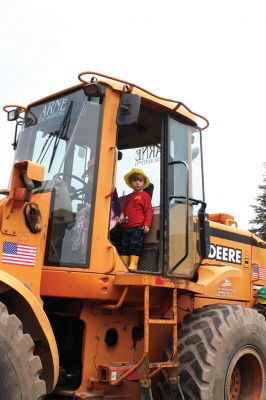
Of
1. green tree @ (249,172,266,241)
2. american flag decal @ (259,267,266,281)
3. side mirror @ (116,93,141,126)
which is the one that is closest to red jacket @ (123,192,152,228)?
side mirror @ (116,93,141,126)

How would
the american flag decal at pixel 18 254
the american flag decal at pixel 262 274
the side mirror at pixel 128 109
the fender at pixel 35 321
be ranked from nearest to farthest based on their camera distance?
the fender at pixel 35 321, the american flag decal at pixel 18 254, the side mirror at pixel 128 109, the american flag decal at pixel 262 274

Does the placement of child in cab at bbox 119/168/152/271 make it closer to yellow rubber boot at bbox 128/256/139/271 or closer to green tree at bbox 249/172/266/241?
yellow rubber boot at bbox 128/256/139/271

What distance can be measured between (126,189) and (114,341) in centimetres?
159

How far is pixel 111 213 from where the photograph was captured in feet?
16.0

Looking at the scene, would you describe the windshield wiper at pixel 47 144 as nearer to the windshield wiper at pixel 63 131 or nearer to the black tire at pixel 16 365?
A: the windshield wiper at pixel 63 131

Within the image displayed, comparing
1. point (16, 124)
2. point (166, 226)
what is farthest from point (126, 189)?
point (16, 124)

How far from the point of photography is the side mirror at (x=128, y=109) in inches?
184

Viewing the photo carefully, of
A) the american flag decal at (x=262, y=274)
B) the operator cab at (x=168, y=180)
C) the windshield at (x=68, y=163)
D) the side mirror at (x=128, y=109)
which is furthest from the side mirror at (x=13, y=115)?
the american flag decal at (x=262, y=274)

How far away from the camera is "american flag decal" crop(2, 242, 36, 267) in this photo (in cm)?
389

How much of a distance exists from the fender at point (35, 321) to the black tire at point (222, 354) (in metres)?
1.35

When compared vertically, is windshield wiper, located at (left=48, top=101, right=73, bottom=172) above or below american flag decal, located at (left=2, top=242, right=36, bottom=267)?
above

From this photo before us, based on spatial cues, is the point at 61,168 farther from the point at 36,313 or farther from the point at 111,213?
the point at 36,313

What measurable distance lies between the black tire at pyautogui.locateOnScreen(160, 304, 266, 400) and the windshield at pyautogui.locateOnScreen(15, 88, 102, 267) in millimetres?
1424

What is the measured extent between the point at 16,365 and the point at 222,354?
2.35m
